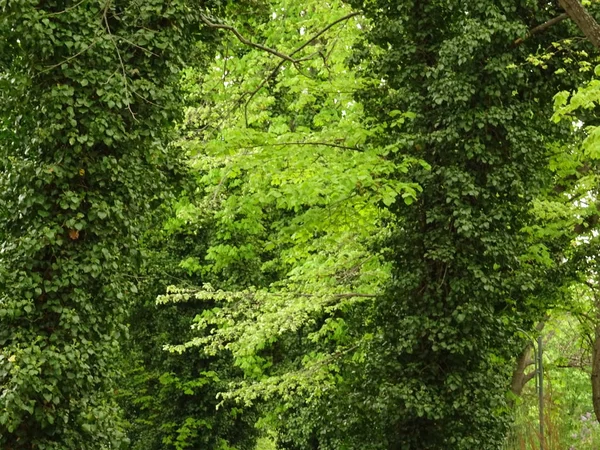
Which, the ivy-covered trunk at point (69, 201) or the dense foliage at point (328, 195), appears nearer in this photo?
the ivy-covered trunk at point (69, 201)

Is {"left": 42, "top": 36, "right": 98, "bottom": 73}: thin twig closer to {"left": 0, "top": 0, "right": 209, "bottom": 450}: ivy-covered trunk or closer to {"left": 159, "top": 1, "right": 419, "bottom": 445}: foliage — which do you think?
{"left": 0, "top": 0, "right": 209, "bottom": 450}: ivy-covered trunk

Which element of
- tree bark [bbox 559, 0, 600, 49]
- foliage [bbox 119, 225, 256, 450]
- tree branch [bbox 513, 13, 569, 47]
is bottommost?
foliage [bbox 119, 225, 256, 450]

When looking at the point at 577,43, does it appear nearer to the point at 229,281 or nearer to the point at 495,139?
the point at 495,139

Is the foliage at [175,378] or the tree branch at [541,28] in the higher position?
the tree branch at [541,28]

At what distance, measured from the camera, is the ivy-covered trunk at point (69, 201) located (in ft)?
25.2

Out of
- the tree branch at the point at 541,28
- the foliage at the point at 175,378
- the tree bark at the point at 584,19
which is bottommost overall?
the foliage at the point at 175,378

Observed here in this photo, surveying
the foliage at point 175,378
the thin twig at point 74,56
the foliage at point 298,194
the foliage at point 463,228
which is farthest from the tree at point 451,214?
the foliage at point 175,378

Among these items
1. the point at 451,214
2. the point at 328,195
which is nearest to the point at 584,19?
the point at 451,214

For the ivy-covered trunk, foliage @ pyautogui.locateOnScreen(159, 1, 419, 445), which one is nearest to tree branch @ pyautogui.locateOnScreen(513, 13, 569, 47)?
foliage @ pyautogui.locateOnScreen(159, 1, 419, 445)

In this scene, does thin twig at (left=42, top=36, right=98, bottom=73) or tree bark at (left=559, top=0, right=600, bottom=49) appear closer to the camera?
thin twig at (left=42, top=36, right=98, bottom=73)

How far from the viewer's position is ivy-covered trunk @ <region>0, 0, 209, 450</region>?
7680mm

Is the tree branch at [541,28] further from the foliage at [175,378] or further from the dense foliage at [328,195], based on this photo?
the foliage at [175,378]

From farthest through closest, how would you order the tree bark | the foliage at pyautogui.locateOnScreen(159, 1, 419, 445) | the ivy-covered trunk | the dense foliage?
1. the foliage at pyautogui.locateOnScreen(159, 1, 419, 445)
2. the tree bark
3. the dense foliage
4. the ivy-covered trunk

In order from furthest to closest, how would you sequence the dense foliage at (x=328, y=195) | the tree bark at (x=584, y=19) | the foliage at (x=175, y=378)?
the foliage at (x=175, y=378), the tree bark at (x=584, y=19), the dense foliage at (x=328, y=195)
